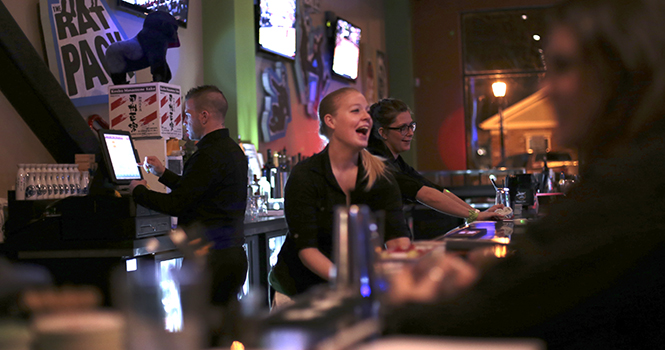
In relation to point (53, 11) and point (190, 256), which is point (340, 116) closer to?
point (190, 256)

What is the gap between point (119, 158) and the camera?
317cm

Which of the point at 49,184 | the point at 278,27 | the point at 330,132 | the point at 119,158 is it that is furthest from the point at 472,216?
the point at 278,27

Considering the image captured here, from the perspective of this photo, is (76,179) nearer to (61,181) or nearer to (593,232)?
(61,181)

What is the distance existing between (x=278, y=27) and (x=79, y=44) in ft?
8.95

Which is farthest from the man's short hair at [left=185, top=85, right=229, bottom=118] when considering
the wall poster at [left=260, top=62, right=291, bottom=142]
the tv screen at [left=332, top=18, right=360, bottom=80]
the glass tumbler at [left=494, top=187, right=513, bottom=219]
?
the tv screen at [left=332, top=18, right=360, bottom=80]

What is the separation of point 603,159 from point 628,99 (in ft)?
0.48

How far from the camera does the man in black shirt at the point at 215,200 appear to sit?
292cm

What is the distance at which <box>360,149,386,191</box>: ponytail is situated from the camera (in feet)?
8.00

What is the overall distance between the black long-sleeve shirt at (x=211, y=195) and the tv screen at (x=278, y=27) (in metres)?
3.21

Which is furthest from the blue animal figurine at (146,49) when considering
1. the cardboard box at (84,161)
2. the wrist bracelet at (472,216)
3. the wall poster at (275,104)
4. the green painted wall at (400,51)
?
the green painted wall at (400,51)

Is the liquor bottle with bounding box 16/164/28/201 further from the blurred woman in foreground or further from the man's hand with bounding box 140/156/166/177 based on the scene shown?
the blurred woman in foreground

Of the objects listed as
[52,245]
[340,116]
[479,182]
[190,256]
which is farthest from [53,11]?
[479,182]

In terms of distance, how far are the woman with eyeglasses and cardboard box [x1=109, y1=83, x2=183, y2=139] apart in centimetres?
125

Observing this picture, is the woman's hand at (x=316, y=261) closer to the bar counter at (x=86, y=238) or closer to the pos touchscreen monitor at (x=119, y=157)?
the bar counter at (x=86, y=238)
